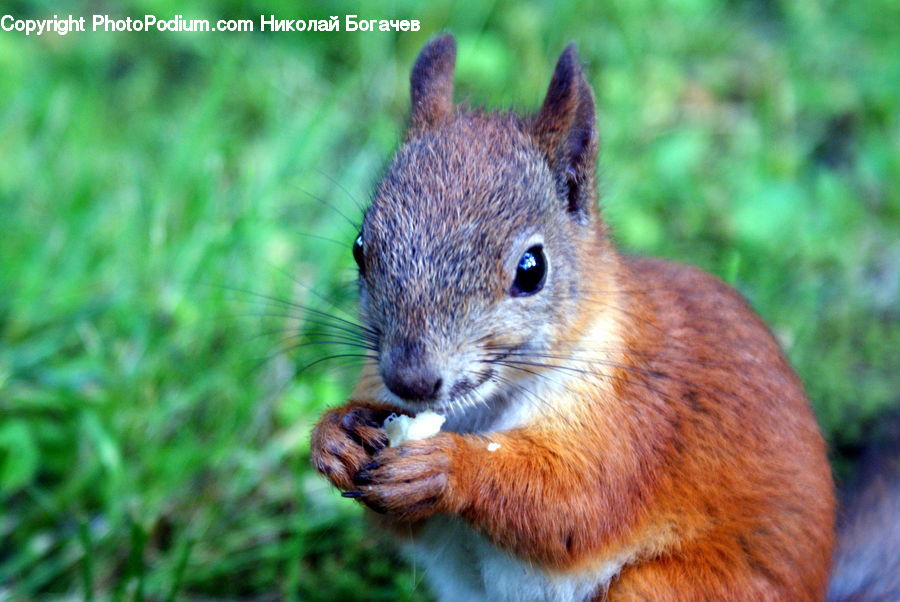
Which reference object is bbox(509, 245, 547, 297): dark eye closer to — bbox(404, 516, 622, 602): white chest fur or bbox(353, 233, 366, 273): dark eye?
bbox(353, 233, 366, 273): dark eye

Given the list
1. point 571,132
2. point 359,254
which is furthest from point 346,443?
point 571,132

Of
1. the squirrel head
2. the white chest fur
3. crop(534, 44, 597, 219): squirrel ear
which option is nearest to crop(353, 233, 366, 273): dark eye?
the squirrel head

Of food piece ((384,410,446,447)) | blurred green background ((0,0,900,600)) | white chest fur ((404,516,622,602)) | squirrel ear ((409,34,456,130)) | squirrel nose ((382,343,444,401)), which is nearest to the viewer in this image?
squirrel nose ((382,343,444,401))

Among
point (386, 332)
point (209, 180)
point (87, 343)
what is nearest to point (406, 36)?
point (209, 180)

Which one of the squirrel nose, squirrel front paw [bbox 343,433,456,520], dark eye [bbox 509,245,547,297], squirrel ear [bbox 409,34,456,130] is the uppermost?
squirrel ear [bbox 409,34,456,130]

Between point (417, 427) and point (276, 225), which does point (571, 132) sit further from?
point (276, 225)

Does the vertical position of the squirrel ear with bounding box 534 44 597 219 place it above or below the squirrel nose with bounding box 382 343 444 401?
above
